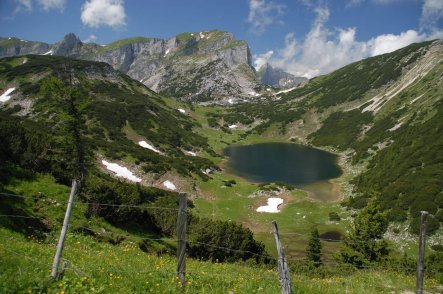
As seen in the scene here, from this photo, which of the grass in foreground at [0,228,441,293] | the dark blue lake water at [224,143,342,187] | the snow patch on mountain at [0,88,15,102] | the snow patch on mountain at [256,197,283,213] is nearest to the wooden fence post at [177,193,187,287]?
the grass in foreground at [0,228,441,293]

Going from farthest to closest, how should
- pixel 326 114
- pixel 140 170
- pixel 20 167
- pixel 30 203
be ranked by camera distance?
1. pixel 326 114
2. pixel 140 170
3. pixel 20 167
4. pixel 30 203

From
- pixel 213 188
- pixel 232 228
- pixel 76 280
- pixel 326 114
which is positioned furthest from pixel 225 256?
pixel 326 114

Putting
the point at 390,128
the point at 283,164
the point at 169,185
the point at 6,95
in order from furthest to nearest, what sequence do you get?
the point at 390,128 < the point at 283,164 < the point at 6,95 < the point at 169,185

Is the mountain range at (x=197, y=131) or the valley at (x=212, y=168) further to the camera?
the mountain range at (x=197, y=131)

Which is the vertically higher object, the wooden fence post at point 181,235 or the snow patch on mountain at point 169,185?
the snow patch on mountain at point 169,185

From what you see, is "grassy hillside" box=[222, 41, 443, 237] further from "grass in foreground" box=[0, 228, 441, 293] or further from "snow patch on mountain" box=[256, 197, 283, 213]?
"grass in foreground" box=[0, 228, 441, 293]

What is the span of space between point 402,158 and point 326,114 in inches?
4136

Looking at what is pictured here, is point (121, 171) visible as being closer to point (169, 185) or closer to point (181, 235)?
point (169, 185)

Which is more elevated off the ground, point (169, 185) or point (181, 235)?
point (169, 185)

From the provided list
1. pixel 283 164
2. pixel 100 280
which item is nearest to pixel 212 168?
pixel 283 164

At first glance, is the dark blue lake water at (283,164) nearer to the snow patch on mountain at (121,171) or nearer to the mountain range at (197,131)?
the mountain range at (197,131)

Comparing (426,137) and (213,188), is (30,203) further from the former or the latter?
(426,137)

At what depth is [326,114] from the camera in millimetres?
174875

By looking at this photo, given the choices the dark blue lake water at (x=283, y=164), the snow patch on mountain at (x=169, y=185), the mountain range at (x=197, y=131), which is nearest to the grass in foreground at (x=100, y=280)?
the mountain range at (x=197, y=131)
